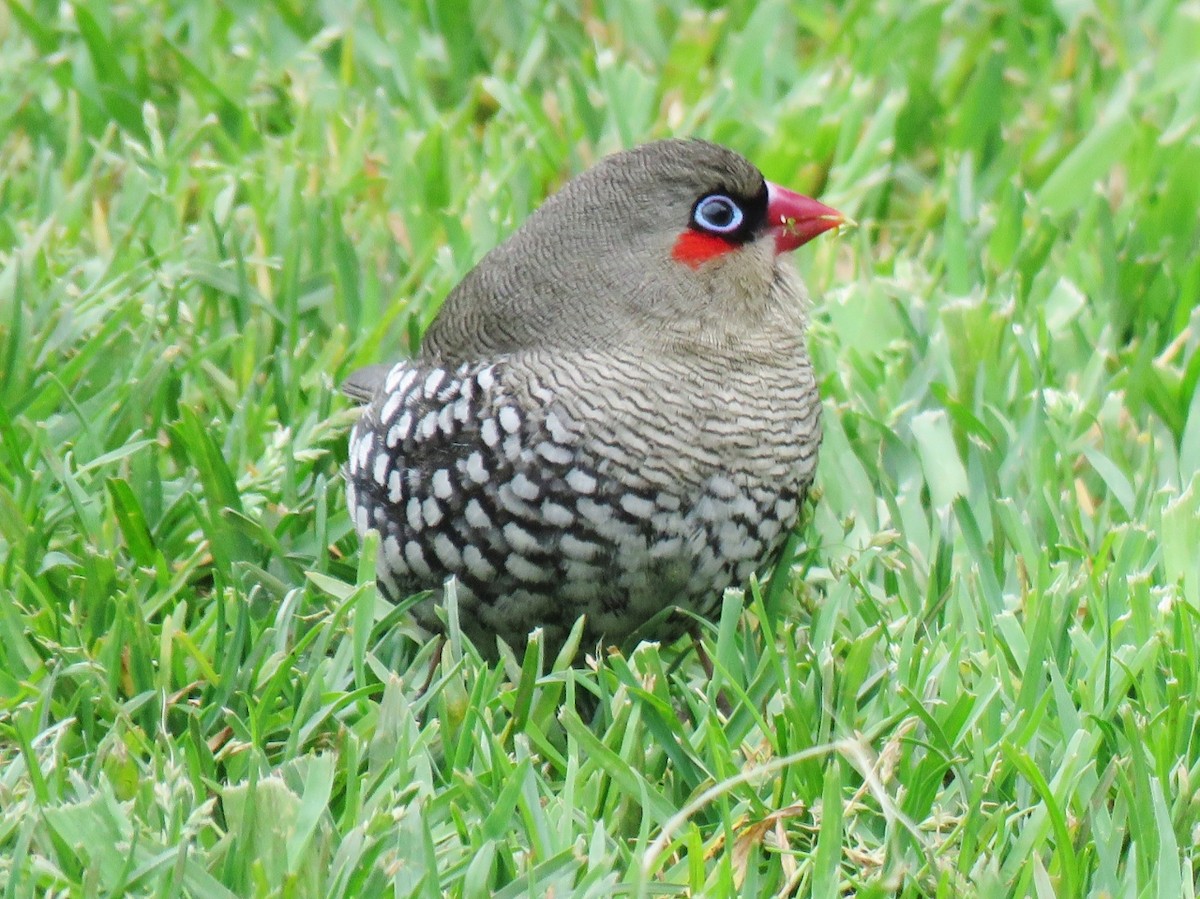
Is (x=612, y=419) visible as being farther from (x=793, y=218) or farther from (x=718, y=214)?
(x=793, y=218)

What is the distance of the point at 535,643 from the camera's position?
326 cm

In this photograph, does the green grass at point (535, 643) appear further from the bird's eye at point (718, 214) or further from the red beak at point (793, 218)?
the bird's eye at point (718, 214)

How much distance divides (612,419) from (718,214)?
51 centimetres

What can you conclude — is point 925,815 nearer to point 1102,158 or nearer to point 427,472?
point 427,472

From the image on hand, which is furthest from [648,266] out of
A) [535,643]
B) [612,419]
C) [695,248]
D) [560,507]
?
[535,643]

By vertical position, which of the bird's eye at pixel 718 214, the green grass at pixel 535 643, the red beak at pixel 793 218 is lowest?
the green grass at pixel 535 643

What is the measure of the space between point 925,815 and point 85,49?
12.9 ft

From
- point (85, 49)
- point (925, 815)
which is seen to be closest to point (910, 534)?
point (925, 815)

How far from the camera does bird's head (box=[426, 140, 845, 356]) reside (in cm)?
354

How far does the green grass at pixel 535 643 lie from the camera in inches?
118

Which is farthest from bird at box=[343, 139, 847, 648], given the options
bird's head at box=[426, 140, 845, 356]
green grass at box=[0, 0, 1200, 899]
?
green grass at box=[0, 0, 1200, 899]

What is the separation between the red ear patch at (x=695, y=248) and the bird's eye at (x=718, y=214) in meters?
0.02

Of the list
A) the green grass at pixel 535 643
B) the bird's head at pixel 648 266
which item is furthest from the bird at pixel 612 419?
the green grass at pixel 535 643

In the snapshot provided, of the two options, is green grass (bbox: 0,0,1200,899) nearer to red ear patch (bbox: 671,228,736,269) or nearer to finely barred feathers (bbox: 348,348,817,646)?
finely barred feathers (bbox: 348,348,817,646)
